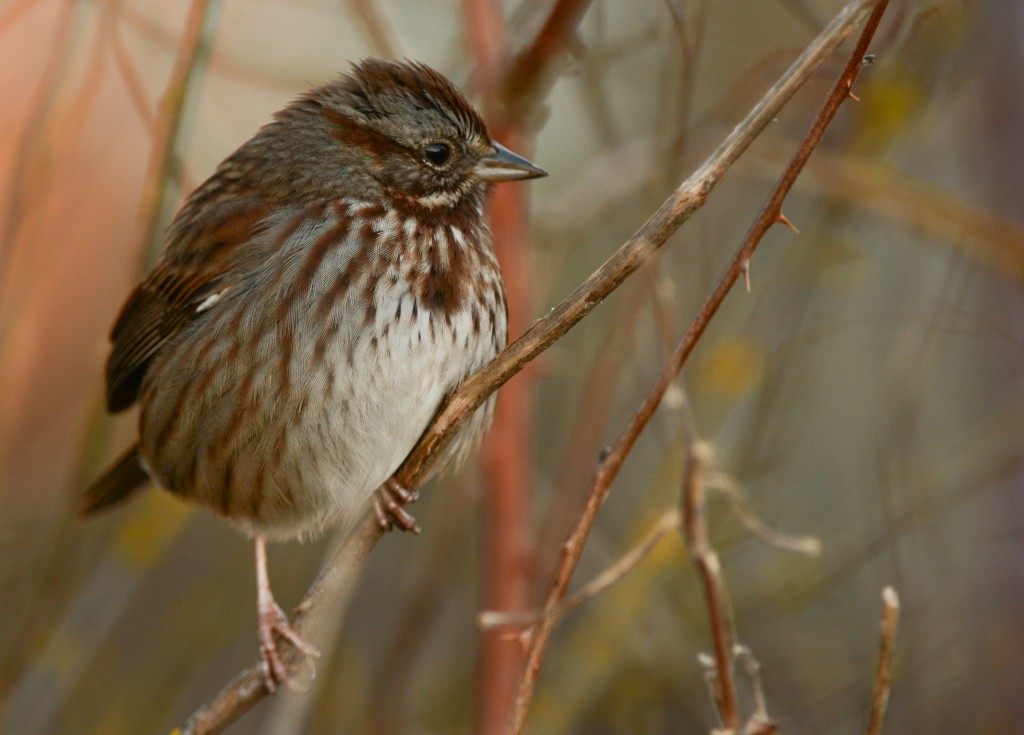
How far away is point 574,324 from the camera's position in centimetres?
217

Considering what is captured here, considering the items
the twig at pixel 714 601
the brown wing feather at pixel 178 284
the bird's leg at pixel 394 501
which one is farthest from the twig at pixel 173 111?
the twig at pixel 714 601

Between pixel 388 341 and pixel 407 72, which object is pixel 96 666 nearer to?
pixel 388 341

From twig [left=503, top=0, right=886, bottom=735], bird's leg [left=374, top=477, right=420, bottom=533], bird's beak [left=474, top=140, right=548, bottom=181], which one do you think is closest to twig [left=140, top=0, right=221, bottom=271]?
bird's beak [left=474, top=140, right=548, bottom=181]

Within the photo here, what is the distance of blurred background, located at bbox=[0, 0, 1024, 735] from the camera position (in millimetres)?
3531

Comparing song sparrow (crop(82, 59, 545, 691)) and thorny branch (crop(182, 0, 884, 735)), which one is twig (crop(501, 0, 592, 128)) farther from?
thorny branch (crop(182, 0, 884, 735))

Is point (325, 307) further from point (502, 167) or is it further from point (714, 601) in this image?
point (714, 601)

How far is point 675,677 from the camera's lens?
407 cm

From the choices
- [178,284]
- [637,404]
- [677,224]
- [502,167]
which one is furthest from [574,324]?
[637,404]

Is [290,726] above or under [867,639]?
above

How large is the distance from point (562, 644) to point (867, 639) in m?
1.18

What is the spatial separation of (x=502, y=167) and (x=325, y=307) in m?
0.60

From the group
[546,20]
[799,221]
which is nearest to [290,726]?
[546,20]

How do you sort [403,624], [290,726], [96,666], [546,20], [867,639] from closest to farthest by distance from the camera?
[290,726]
[546,20]
[403,624]
[96,666]
[867,639]

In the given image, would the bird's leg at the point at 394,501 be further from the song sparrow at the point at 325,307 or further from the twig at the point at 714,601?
the twig at the point at 714,601
